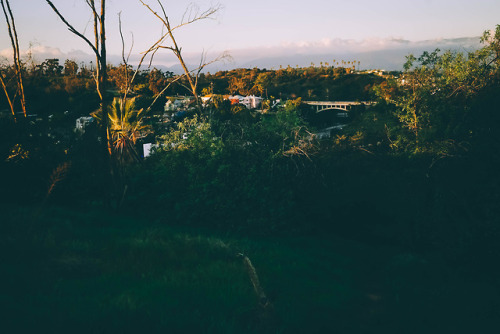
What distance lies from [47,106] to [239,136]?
55805 millimetres

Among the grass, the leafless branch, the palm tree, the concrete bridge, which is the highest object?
the leafless branch

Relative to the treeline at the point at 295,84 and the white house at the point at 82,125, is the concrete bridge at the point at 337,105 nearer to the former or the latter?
the treeline at the point at 295,84

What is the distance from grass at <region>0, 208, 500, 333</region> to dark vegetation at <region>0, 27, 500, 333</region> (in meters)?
0.05

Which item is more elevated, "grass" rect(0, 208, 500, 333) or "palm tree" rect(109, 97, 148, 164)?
"palm tree" rect(109, 97, 148, 164)

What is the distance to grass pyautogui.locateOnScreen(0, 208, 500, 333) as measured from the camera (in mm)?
6645

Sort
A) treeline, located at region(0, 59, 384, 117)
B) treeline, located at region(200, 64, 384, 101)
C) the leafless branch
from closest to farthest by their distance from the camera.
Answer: the leafless branch < treeline, located at region(0, 59, 384, 117) < treeline, located at region(200, 64, 384, 101)

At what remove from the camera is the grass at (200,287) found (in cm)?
664

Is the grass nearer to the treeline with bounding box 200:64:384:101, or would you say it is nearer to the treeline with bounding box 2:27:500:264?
the treeline with bounding box 2:27:500:264

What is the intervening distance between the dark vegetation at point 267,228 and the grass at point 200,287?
0.15 ft

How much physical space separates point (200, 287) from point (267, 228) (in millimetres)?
7957

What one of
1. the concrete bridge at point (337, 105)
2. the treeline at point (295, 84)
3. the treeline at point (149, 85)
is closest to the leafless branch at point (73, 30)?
the treeline at point (149, 85)

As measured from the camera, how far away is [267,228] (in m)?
15.9

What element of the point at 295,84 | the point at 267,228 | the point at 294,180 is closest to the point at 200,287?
the point at 267,228

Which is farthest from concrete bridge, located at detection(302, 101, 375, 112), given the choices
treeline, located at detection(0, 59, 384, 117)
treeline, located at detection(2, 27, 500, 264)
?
treeline, located at detection(2, 27, 500, 264)
